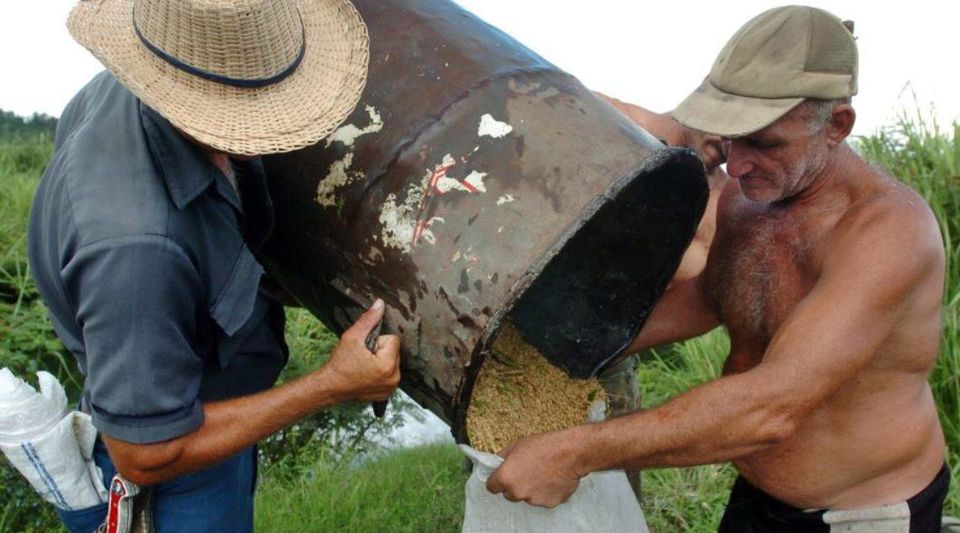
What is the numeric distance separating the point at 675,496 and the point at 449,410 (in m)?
2.71

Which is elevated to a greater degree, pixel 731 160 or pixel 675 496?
pixel 731 160

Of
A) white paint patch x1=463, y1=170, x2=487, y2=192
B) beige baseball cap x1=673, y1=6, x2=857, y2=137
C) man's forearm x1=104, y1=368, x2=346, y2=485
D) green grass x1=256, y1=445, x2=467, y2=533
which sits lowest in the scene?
green grass x1=256, y1=445, x2=467, y2=533

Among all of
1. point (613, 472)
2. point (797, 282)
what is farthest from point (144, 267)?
point (797, 282)

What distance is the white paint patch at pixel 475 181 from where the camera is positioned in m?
2.03

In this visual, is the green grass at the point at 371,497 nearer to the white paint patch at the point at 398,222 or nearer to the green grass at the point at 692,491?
the green grass at the point at 692,491

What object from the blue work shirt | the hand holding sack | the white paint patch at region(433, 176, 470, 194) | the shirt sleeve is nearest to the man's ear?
the white paint patch at region(433, 176, 470, 194)

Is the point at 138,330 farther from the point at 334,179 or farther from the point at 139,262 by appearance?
the point at 334,179

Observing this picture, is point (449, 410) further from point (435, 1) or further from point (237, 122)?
point (435, 1)

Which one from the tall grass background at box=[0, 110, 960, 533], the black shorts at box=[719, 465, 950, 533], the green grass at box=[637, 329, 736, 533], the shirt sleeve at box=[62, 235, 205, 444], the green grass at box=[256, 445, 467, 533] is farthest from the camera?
the green grass at box=[637, 329, 736, 533]

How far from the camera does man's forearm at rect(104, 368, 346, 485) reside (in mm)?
2045

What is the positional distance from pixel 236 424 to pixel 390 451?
3732 millimetres

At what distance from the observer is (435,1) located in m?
2.35

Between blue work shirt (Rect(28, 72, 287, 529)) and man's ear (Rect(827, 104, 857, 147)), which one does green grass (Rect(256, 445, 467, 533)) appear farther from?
man's ear (Rect(827, 104, 857, 147))

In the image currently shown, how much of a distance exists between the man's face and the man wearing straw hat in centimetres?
102
